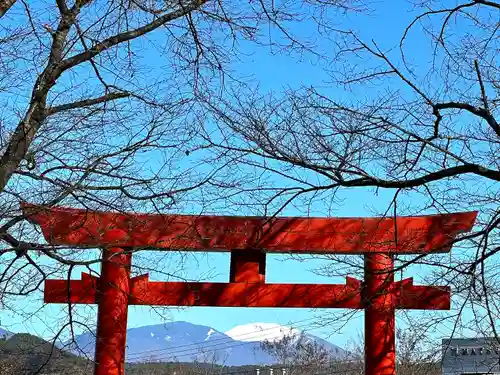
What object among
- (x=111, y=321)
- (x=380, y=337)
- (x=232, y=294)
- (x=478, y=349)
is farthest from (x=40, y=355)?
(x=478, y=349)

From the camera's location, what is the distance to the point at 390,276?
4855 mm

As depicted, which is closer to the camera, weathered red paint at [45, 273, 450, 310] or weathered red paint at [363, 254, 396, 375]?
weathered red paint at [363, 254, 396, 375]

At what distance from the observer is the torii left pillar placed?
6277 mm

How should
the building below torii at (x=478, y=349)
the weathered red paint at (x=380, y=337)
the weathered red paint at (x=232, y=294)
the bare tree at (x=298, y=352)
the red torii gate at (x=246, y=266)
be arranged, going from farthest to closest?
the bare tree at (x=298, y=352)
the weathered red paint at (x=232, y=294)
the weathered red paint at (x=380, y=337)
the red torii gate at (x=246, y=266)
the building below torii at (x=478, y=349)

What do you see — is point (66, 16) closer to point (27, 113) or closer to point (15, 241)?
point (27, 113)

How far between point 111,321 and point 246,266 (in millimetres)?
1324

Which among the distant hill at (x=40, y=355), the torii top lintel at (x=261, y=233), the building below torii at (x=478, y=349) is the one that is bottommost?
the distant hill at (x=40, y=355)

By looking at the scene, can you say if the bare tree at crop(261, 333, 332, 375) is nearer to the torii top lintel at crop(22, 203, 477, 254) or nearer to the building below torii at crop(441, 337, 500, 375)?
the building below torii at crop(441, 337, 500, 375)

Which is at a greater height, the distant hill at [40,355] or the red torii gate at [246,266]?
the red torii gate at [246,266]

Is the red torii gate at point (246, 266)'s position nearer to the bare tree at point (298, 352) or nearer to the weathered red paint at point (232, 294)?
the weathered red paint at point (232, 294)

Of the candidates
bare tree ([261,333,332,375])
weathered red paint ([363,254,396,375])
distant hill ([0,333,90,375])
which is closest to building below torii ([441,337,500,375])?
weathered red paint ([363,254,396,375])

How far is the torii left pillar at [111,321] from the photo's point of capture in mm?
6277

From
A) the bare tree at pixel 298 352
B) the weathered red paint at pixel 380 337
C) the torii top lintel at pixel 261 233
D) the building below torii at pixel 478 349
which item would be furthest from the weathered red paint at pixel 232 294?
the bare tree at pixel 298 352

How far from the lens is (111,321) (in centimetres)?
632
